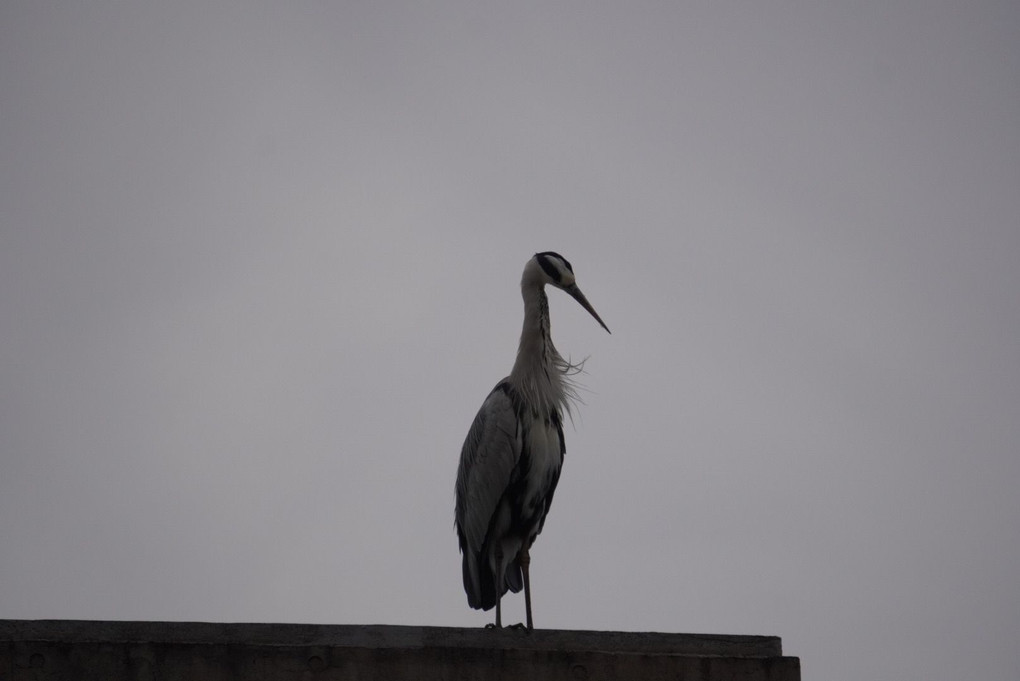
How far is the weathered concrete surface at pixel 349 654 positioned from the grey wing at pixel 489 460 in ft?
6.84

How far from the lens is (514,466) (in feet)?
27.9

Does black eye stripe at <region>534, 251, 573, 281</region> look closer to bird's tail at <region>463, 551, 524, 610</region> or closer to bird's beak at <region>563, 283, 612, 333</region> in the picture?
bird's beak at <region>563, 283, 612, 333</region>

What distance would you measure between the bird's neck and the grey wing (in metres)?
0.21

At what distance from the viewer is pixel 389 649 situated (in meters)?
6.25

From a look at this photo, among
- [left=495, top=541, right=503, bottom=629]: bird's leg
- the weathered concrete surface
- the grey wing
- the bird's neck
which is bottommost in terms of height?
the weathered concrete surface

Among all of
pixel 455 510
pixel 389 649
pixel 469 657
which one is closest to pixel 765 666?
pixel 469 657

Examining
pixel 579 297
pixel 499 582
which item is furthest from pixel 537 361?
pixel 499 582

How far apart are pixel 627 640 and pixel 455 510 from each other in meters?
3.07

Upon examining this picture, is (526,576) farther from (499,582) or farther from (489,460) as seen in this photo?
(489,460)

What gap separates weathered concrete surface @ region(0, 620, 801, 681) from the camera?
20.1ft

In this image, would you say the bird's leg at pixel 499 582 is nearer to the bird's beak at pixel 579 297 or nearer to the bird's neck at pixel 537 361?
the bird's neck at pixel 537 361

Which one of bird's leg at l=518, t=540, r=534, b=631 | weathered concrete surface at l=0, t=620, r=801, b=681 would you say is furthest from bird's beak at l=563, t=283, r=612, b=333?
weathered concrete surface at l=0, t=620, r=801, b=681

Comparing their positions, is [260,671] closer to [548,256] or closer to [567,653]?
[567,653]

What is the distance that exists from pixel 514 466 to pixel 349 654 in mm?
2607
